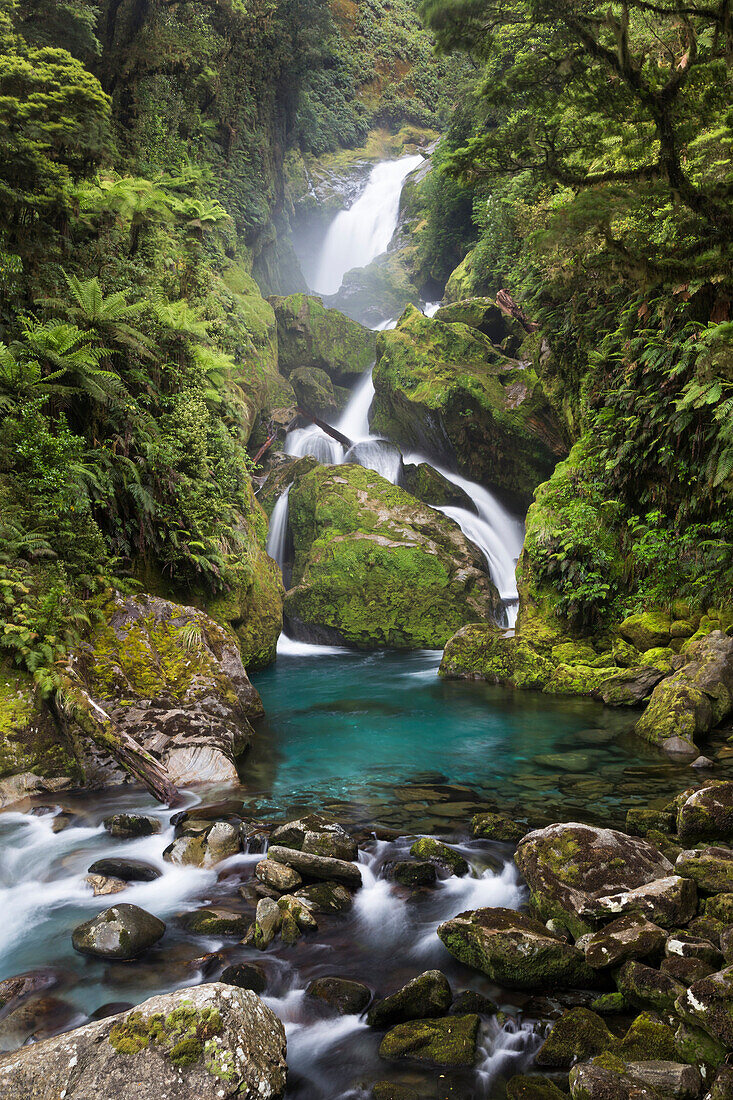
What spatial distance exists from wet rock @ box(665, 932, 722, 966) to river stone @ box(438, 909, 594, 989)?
1.59ft

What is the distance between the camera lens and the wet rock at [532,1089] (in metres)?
2.83

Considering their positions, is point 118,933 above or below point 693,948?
below

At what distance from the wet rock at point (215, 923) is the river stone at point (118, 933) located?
189mm

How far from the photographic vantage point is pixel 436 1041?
3.24 m

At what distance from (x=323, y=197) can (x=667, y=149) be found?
3338 cm

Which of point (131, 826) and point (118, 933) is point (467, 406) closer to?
point (131, 826)

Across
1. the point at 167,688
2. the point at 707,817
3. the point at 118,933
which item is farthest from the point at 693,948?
the point at 167,688

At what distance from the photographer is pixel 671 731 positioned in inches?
293

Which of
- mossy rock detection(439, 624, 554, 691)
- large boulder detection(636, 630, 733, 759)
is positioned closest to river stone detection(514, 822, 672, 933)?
large boulder detection(636, 630, 733, 759)

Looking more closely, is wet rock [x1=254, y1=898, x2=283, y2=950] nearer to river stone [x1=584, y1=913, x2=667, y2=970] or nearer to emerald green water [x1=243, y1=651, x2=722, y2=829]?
emerald green water [x1=243, y1=651, x2=722, y2=829]

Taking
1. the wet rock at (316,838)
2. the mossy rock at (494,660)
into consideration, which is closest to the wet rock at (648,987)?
the wet rock at (316,838)

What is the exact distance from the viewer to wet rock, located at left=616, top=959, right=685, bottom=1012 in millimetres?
3119

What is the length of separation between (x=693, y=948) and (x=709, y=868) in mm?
877

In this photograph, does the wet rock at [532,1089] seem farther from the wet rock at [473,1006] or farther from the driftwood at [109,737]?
the driftwood at [109,737]
